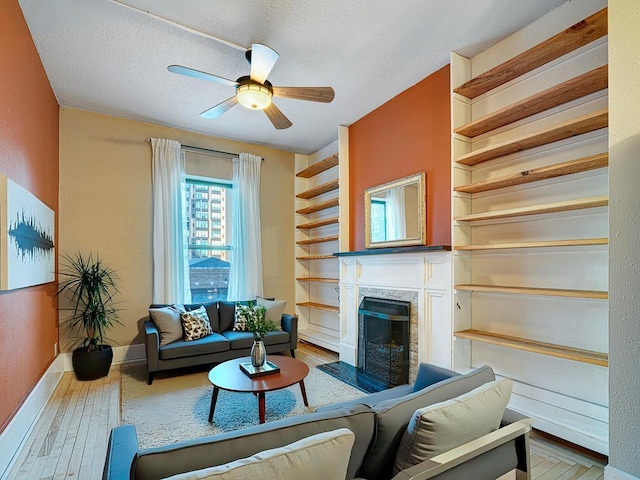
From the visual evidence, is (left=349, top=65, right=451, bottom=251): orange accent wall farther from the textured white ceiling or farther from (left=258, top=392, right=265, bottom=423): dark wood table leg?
(left=258, top=392, right=265, bottom=423): dark wood table leg

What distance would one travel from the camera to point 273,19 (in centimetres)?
255

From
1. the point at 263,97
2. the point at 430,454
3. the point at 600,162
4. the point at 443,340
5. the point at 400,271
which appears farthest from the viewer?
the point at 400,271

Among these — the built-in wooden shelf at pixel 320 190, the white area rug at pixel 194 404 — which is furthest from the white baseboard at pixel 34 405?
the built-in wooden shelf at pixel 320 190

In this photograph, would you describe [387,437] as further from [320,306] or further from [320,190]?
[320,190]

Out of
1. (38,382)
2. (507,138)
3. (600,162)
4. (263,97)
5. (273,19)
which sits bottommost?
(38,382)

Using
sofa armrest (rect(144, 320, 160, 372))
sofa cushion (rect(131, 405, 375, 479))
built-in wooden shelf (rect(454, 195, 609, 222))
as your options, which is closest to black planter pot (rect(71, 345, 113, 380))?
sofa armrest (rect(144, 320, 160, 372))

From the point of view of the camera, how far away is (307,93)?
2.79 metres

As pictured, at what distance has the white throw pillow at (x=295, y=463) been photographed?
800mm

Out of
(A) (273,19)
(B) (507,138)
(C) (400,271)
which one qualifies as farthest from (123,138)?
(B) (507,138)

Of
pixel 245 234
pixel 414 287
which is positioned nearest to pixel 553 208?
pixel 414 287

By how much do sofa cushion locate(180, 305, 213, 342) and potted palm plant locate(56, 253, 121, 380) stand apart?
33.2 inches

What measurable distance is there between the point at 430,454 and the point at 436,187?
2.65 metres

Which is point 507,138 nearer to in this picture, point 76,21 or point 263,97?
point 263,97

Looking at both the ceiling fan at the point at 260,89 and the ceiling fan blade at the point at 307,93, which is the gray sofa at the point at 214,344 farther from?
the ceiling fan blade at the point at 307,93
